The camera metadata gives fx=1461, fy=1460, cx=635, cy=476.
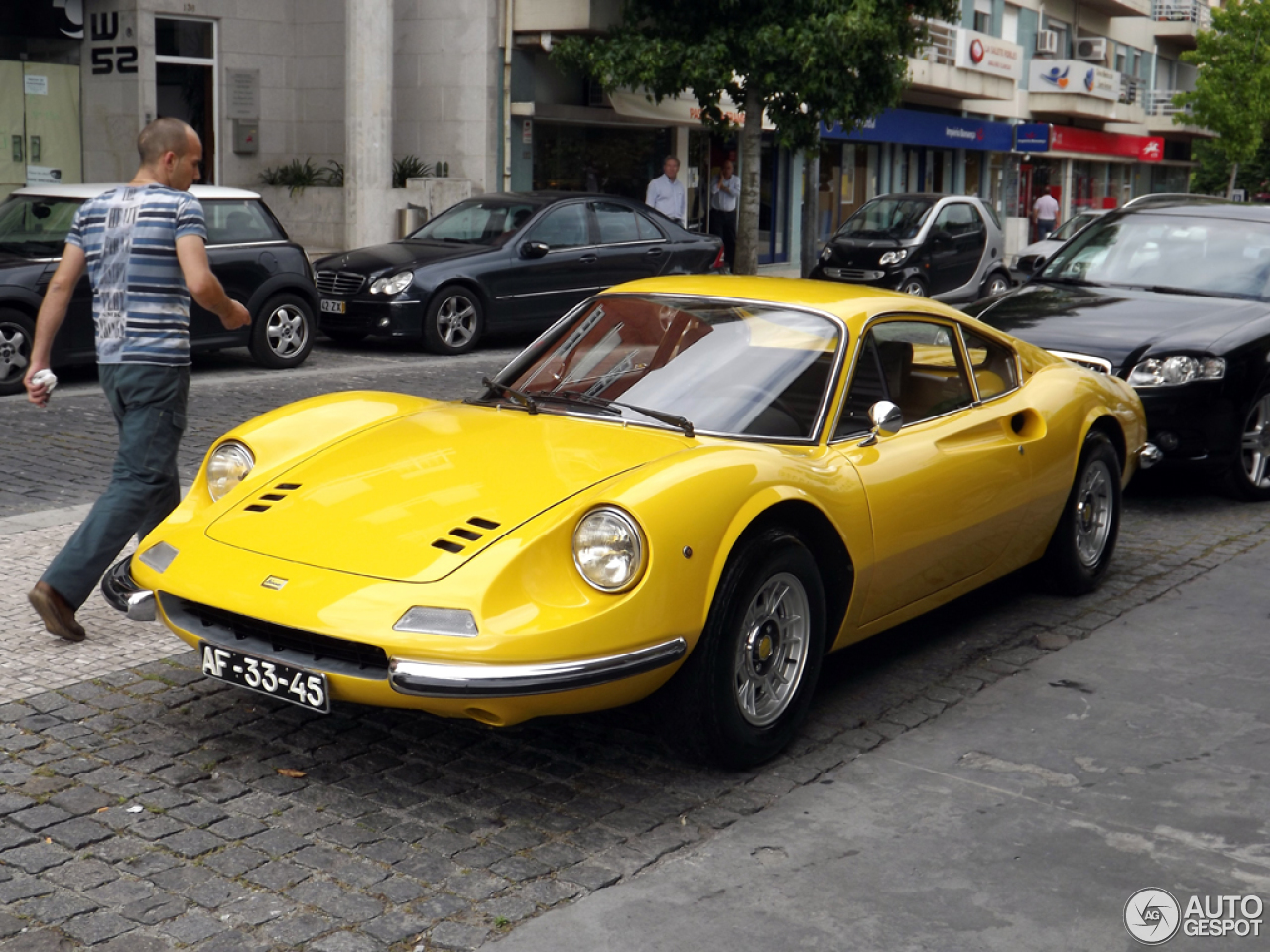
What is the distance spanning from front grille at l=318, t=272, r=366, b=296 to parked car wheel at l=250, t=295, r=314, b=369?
1.00m

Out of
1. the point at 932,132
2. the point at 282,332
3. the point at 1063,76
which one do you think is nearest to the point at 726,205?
the point at 282,332

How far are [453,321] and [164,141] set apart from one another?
340 inches

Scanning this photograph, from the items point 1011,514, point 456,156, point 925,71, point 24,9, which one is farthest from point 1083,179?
point 1011,514

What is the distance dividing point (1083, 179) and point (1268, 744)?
47.1m

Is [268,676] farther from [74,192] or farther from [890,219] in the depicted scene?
[890,219]

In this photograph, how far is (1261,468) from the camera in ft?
27.6

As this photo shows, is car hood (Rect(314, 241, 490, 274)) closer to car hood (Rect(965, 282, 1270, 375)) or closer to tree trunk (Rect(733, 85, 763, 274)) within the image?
car hood (Rect(965, 282, 1270, 375))

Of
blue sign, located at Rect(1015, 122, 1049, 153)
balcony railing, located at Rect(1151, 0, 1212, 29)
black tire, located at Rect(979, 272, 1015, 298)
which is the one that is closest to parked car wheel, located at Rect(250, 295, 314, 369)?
black tire, located at Rect(979, 272, 1015, 298)

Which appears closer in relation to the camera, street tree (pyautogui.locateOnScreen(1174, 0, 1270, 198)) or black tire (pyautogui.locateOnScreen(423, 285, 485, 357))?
black tire (pyautogui.locateOnScreen(423, 285, 485, 357))

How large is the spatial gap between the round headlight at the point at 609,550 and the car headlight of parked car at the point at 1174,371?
4.79 meters

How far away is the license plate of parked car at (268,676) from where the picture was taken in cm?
388

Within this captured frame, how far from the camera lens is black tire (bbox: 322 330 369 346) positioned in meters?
13.8

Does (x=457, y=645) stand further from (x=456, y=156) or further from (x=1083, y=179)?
(x=1083, y=179)

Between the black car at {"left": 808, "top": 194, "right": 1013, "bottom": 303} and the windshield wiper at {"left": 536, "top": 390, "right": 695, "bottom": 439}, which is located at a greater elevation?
the black car at {"left": 808, "top": 194, "right": 1013, "bottom": 303}
